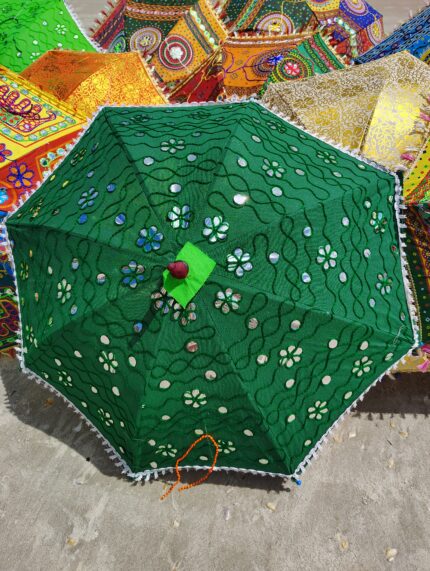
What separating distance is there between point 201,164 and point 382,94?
1.69 meters

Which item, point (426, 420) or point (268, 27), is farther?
point (268, 27)

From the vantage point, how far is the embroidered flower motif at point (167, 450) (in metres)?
2.35

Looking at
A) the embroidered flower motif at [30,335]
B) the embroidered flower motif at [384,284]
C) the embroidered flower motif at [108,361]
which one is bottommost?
the embroidered flower motif at [30,335]

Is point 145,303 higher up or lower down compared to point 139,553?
higher up

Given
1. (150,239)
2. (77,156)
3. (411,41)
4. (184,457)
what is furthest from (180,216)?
(411,41)

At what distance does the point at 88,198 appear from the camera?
2.20 metres

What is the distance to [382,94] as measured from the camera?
306 cm

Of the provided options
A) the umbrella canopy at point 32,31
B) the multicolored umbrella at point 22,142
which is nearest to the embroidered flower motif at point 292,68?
the multicolored umbrella at point 22,142

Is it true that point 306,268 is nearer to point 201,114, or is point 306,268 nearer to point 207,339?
point 207,339

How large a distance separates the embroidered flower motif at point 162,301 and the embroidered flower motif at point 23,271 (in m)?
0.90

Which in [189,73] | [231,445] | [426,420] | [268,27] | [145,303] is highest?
[268,27]

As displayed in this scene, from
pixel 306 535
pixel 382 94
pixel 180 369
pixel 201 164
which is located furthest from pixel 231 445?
pixel 382 94

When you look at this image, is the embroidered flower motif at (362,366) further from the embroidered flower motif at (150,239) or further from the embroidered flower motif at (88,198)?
the embroidered flower motif at (88,198)

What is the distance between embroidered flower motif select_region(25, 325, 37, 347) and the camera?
238cm
